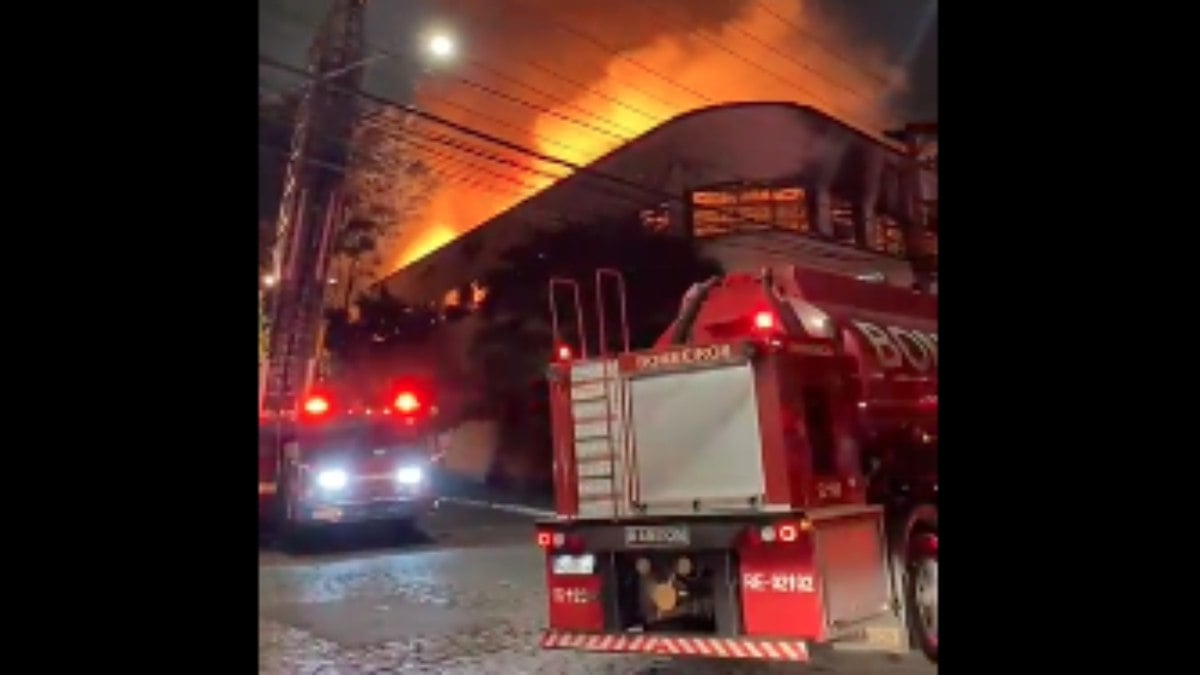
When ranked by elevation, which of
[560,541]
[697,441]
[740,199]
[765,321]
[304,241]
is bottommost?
[560,541]

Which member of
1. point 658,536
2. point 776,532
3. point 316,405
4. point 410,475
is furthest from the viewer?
point 410,475

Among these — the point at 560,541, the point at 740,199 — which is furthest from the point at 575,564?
the point at 740,199

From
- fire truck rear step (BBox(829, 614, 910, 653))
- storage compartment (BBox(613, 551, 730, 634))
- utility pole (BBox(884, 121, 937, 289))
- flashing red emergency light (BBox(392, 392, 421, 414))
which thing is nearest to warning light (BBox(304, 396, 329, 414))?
flashing red emergency light (BBox(392, 392, 421, 414))

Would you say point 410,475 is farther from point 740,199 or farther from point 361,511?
point 740,199

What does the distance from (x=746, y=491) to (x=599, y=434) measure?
3.45ft

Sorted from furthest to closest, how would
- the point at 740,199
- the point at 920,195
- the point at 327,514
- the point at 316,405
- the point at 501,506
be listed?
the point at 740,199 < the point at 501,506 < the point at 920,195 < the point at 316,405 < the point at 327,514

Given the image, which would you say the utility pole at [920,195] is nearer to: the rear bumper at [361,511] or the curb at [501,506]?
the rear bumper at [361,511]

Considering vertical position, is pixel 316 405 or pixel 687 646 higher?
pixel 316 405

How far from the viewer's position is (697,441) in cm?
628
